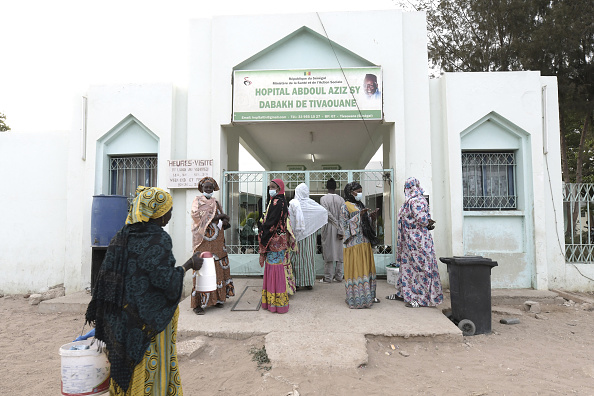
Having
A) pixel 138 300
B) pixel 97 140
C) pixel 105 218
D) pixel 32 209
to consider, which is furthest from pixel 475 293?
pixel 32 209

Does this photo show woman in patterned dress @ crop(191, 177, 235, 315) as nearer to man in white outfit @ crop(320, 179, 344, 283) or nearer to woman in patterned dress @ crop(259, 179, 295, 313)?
woman in patterned dress @ crop(259, 179, 295, 313)

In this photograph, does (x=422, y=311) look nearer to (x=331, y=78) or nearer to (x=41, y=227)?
(x=331, y=78)

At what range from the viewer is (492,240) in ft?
19.8

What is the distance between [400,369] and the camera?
313 cm

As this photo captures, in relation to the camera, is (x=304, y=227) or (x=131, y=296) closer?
(x=131, y=296)

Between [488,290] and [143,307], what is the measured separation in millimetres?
3829

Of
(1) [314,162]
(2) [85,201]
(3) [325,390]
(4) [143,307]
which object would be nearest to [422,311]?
(3) [325,390]

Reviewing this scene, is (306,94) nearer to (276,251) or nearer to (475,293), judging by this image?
(276,251)

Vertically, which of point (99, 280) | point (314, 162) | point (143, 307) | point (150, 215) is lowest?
point (143, 307)

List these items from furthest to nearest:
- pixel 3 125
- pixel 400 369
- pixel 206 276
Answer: pixel 3 125
pixel 400 369
pixel 206 276

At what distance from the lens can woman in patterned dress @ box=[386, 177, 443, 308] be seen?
443 cm

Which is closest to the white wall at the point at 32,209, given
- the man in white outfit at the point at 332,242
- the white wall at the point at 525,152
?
the man in white outfit at the point at 332,242

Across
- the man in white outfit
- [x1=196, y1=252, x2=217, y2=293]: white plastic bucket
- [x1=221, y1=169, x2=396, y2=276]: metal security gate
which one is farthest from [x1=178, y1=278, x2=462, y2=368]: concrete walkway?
[x1=221, y1=169, x2=396, y2=276]: metal security gate

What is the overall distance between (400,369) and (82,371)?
98.5 inches
